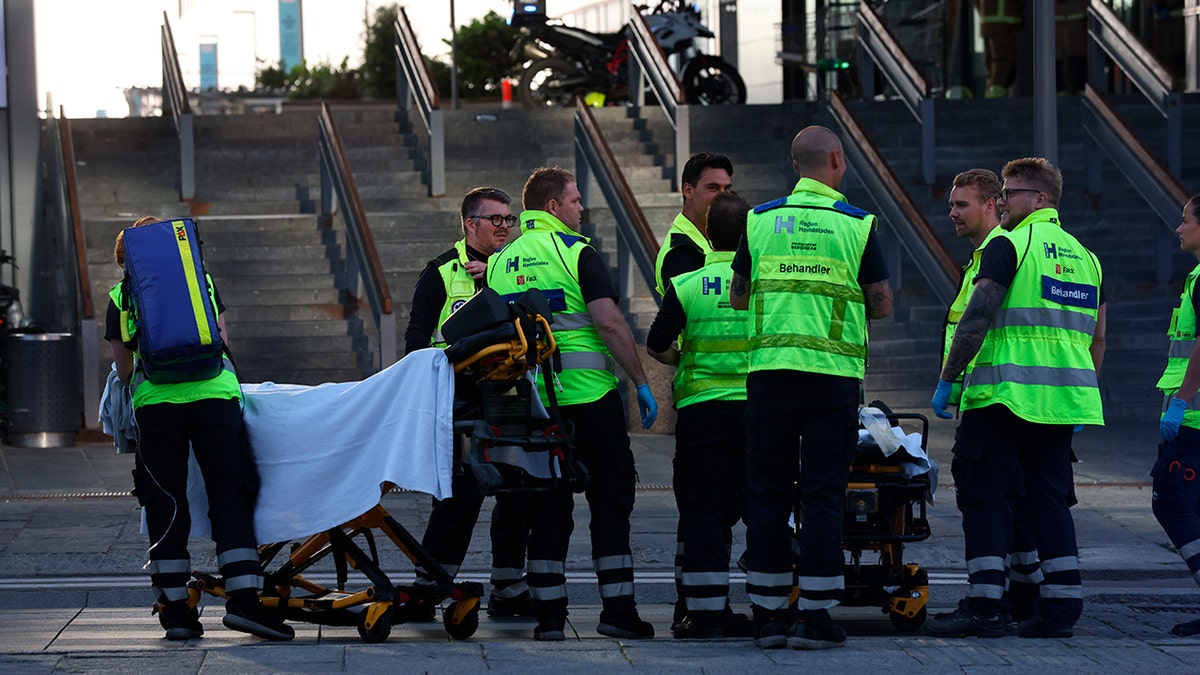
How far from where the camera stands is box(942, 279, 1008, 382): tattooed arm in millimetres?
6789

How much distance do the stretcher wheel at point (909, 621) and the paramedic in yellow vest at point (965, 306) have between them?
15.7 inches

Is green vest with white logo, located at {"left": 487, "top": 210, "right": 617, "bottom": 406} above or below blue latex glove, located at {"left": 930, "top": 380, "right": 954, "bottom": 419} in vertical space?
above

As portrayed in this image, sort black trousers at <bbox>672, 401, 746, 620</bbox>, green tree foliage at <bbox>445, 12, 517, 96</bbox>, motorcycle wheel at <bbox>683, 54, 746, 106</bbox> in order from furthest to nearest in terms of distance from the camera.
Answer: green tree foliage at <bbox>445, 12, 517, 96</bbox>, motorcycle wheel at <bbox>683, 54, 746, 106</bbox>, black trousers at <bbox>672, 401, 746, 620</bbox>

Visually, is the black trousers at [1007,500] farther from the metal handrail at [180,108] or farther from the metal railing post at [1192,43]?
the metal railing post at [1192,43]

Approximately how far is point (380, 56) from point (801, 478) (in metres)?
39.9

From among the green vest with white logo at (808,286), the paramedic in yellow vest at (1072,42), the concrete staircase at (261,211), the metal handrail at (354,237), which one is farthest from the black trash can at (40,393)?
the paramedic in yellow vest at (1072,42)

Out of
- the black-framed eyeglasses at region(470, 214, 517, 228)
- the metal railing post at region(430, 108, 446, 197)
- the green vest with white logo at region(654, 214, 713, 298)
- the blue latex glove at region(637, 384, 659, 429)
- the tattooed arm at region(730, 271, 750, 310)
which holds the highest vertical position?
the metal railing post at region(430, 108, 446, 197)

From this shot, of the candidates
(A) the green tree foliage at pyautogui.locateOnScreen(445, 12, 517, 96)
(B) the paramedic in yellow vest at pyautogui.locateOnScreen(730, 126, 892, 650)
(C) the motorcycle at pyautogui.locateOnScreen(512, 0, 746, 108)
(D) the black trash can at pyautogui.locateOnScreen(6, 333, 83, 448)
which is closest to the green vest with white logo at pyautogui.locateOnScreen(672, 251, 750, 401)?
(B) the paramedic in yellow vest at pyautogui.locateOnScreen(730, 126, 892, 650)

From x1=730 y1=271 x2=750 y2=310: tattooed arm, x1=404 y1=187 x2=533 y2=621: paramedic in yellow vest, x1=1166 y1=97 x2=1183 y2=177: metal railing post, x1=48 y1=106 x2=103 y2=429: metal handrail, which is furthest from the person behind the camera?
x1=1166 y1=97 x2=1183 y2=177: metal railing post

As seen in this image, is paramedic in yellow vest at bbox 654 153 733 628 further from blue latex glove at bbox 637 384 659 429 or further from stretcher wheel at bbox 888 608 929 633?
stretcher wheel at bbox 888 608 929 633

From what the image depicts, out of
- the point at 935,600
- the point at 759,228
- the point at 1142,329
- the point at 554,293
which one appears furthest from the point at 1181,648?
the point at 1142,329

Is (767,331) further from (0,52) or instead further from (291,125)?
(291,125)

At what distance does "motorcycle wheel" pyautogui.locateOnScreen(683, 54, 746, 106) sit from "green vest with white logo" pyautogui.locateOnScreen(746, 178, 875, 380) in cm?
1658

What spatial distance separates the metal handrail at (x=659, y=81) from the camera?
704 inches
